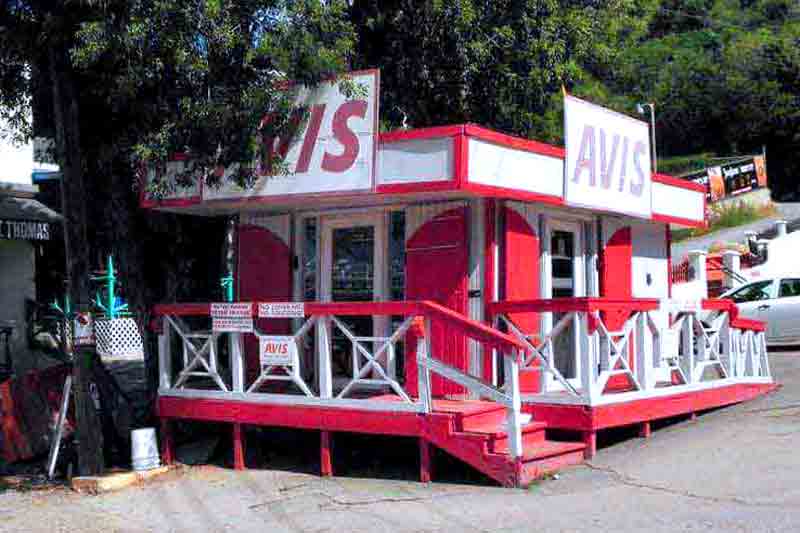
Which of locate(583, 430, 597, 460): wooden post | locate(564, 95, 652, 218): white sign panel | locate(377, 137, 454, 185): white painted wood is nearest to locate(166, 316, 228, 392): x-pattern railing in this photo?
locate(377, 137, 454, 185): white painted wood

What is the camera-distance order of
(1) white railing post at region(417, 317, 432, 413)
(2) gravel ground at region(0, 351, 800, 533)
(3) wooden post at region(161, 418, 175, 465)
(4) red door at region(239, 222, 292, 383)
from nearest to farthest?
(2) gravel ground at region(0, 351, 800, 533), (1) white railing post at region(417, 317, 432, 413), (3) wooden post at region(161, 418, 175, 465), (4) red door at region(239, 222, 292, 383)

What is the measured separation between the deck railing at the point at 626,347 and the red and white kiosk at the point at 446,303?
0.03 meters

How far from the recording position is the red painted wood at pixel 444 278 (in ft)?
35.7

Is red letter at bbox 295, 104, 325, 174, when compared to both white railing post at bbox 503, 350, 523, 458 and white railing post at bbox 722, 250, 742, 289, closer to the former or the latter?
white railing post at bbox 503, 350, 523, 458

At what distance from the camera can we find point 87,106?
11570mm

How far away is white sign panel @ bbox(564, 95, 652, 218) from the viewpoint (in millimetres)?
11086

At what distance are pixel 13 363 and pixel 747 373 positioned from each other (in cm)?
1161

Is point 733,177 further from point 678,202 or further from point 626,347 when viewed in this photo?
point 626,347

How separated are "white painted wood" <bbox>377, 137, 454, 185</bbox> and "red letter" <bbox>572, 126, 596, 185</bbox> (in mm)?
1955

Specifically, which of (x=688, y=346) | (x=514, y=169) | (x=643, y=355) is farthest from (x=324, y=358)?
(x=688, y=346)

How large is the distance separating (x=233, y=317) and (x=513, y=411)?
11.5ft

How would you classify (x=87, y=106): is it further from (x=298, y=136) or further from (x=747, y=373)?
(x=747, y=373)

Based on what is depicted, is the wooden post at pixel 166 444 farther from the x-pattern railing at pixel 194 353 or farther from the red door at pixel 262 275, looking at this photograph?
the red door at pixel 262 275

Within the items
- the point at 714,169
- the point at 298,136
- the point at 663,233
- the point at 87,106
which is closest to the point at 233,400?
the point at 298,136
